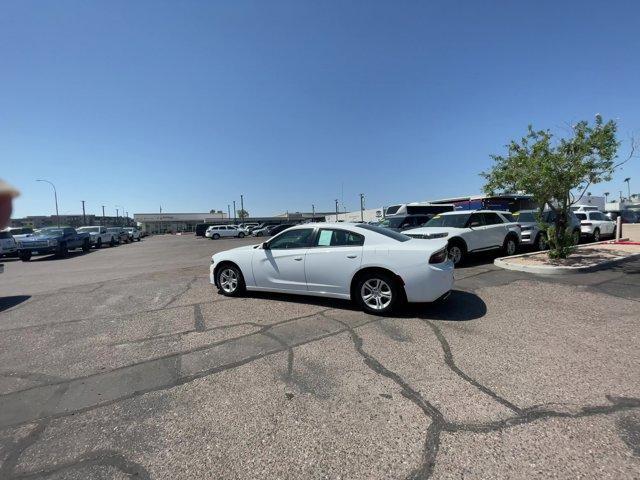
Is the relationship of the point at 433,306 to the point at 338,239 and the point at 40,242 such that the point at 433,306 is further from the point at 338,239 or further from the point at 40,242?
the point at 40,242

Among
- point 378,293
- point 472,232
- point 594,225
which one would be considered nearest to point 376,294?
point 378,293

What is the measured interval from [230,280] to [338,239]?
98.4 inches

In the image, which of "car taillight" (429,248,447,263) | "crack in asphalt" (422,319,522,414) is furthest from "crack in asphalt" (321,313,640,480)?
"car taillight" (429,248,447,263)

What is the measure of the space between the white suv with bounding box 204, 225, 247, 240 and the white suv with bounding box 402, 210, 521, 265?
1446 inches

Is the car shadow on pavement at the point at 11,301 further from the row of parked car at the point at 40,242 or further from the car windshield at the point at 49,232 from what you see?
the car windshield at the point at 49,232

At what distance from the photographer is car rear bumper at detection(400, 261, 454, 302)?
16.8ft

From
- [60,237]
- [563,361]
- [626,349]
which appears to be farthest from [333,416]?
[60,237]

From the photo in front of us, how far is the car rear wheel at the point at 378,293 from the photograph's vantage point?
528 cm

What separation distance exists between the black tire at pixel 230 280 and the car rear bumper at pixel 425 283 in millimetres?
3257

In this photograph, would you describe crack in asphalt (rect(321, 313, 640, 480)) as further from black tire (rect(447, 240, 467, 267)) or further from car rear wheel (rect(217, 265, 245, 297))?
black tire (rect(447, 240, 467, 267))

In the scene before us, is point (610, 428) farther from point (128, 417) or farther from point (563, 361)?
point (128, 417)

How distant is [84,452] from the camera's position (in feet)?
8.14

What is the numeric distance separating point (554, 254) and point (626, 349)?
734 cm

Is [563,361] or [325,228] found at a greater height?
[325,228]
